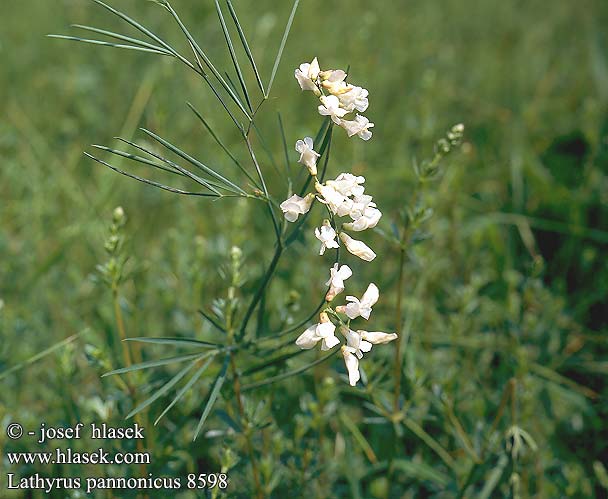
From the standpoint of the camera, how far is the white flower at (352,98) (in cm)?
109

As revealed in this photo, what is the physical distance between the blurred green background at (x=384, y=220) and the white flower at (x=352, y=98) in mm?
181

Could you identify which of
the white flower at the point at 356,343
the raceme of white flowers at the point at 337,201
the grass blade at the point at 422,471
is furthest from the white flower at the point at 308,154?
the grass blade at the point at 422,471

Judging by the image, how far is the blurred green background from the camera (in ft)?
6.04

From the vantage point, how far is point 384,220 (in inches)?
83.7

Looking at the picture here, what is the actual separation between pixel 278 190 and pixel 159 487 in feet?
5.08

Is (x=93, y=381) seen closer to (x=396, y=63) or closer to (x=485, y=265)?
(x=485, y=265)

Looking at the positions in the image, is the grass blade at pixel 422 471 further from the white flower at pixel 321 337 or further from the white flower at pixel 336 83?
the white flower at pixel 336 83

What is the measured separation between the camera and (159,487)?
4.94 ft

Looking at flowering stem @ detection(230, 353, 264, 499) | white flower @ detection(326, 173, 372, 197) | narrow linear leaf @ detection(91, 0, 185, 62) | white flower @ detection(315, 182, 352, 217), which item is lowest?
flowering stem @ detection(230, 353, 264, 499)

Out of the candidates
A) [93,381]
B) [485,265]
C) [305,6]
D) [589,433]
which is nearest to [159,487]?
[93,381]

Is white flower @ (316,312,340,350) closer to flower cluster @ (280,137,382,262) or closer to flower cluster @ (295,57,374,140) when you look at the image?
flower cluster @ (280,137,382,262)

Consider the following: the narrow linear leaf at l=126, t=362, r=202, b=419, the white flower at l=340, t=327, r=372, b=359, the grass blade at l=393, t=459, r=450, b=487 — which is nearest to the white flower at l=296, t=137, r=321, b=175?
the white flower at l=340, t=327, r=372, b=359

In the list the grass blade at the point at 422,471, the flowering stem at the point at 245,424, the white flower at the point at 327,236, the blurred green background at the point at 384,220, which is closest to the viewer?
the white flower at the point at 327,236

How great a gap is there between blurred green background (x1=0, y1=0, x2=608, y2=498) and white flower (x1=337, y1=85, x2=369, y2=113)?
181mm
